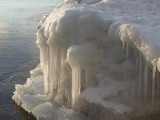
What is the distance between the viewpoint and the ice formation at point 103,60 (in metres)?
6.97

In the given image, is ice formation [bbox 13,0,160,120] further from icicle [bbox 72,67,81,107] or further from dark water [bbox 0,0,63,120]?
dark water [bbox 0,0,63,120]

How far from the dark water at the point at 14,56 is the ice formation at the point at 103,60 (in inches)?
58.0

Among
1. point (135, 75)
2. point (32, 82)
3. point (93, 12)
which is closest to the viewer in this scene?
point (135, 75)

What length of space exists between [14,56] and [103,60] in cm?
869

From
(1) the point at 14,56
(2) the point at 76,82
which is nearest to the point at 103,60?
(2) the point at 76,82

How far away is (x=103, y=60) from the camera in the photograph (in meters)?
7.70

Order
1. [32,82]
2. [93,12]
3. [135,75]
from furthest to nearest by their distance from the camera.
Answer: [32,82] < [93,12] < [135,75]

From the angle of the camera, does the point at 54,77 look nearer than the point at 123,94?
No

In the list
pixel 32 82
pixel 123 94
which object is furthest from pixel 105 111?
pixel 32 82

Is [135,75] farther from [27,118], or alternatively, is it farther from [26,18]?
[26,18]

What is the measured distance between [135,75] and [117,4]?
110 inches

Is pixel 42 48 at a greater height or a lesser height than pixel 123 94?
greater

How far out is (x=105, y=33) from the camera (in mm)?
7633

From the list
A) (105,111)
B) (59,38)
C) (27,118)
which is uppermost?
(59,38)
